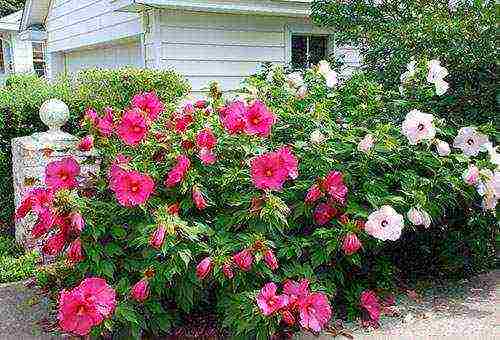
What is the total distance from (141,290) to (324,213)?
3.36ft

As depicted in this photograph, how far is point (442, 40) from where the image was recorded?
15.3 feet

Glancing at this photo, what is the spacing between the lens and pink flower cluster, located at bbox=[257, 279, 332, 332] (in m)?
2.72

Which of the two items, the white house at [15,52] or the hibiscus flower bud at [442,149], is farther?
the white house at [15,52]

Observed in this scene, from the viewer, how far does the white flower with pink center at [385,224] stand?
297 cm

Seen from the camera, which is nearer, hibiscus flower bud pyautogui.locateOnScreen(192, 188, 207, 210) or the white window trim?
hibiscus flower bud pyautogui.locateOnScreen(192, 188, 207, 210)

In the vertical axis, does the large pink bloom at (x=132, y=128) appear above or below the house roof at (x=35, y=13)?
below

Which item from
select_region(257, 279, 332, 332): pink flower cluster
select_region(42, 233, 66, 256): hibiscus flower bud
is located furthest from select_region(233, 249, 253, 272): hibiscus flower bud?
select_region(42, 233, 66, 256): hibiscus flower bud

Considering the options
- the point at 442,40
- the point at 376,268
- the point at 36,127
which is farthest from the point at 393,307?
the point at 36,127

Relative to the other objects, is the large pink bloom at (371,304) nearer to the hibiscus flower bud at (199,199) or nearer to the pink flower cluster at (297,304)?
the pink flower cluster at (297,304)

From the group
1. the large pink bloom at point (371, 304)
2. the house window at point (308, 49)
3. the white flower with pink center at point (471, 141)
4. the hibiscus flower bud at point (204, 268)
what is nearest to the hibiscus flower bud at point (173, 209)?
the hibiscus flower bud at point (204, 268)

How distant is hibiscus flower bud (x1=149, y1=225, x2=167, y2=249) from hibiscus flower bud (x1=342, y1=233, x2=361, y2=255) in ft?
2.89

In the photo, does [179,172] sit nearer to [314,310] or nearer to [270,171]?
[270,171]

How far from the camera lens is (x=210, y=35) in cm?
795

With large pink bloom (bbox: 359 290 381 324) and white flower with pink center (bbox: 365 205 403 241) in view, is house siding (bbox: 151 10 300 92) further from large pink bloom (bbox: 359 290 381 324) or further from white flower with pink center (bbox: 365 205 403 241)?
white flower with pink center (bbox: 365 205 403 241)
